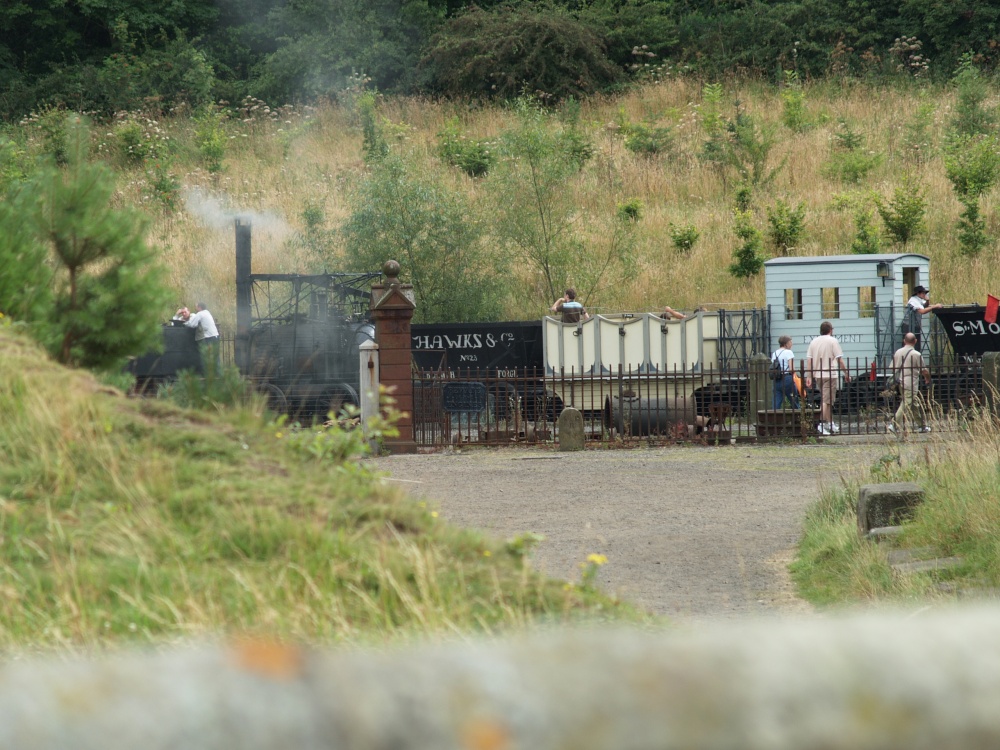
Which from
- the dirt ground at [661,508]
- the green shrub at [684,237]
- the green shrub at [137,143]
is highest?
the green shrub at [137,143]

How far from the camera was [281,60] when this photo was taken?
4019 centimetres

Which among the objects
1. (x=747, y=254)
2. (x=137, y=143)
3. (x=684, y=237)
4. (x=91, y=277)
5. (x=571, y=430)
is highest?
(x=137, y=143)

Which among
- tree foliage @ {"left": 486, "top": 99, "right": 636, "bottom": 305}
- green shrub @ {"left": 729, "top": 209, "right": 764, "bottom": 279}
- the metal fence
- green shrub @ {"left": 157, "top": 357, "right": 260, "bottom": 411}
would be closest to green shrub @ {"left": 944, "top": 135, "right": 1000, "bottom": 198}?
green shrub @ {"left": 729, "top": 209, "right": 764, "bottom": 279}

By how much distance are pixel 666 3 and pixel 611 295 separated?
60.5 ft

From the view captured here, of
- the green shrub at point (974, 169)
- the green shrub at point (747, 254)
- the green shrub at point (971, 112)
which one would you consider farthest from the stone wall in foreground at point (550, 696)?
the green shrub at point (971, 112)

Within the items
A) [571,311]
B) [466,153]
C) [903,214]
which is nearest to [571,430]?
[571,311]

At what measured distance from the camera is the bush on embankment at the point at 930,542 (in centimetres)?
686

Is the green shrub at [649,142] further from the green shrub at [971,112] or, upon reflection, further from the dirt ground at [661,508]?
the dirt ground at [661,508]

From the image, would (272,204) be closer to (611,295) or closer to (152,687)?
(611,295)

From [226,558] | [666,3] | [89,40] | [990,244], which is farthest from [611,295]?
[89,40]

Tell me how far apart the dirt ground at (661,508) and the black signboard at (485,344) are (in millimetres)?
4624

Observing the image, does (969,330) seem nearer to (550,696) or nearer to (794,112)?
(794,112)

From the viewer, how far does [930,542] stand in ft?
25.4

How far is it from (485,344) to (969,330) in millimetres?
8506
